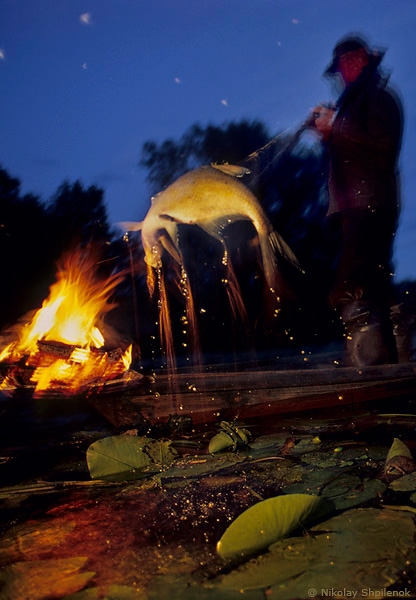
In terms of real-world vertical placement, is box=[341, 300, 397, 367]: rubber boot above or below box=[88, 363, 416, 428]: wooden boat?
above

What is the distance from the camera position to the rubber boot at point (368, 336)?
17.7ft

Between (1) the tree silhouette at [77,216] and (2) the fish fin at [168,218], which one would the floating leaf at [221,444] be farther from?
(1) the tree silhouette at [77,216]

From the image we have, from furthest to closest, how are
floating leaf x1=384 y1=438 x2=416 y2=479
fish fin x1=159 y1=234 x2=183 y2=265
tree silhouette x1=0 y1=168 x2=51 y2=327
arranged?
tree silhouette x1=0 y1=168 x2=51 y2=327 < fish fin x1=159 y1=234 x2=183 y2=265 < floating leaf x1=384 y1=438 x2=416 y2=479

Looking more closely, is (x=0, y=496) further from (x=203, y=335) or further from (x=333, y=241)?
(x=333, y=241)

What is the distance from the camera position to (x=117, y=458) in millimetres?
3549

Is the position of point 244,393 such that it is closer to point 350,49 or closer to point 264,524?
point 264,524

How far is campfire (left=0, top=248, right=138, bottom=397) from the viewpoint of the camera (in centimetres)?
471

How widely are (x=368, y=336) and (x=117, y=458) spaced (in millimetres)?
3638

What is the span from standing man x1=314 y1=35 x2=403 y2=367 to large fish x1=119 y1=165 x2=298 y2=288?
2.05 m

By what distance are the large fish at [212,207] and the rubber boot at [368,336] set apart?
78.9 inches

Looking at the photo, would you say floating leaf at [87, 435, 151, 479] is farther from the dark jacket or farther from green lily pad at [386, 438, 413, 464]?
the dark jacket

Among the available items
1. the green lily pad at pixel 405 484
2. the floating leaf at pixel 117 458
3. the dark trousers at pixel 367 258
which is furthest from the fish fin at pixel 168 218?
the dark trousers at pixel 367 258

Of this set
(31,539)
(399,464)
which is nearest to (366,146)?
(399,464)

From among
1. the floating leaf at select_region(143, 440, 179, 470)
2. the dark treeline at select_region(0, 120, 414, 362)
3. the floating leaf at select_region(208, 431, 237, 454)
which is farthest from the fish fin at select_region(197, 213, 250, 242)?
the dark treeline at select_region(0, 120, 414, 362)
